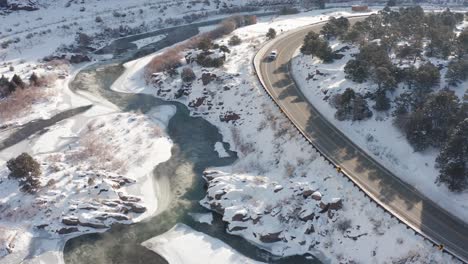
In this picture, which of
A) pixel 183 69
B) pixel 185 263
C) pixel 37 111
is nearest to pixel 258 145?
pixel 185 263

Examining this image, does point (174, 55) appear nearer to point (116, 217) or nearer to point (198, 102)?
point (198, 102)

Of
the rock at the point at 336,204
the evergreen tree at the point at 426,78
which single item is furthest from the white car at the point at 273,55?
the rock at the point at 336,204

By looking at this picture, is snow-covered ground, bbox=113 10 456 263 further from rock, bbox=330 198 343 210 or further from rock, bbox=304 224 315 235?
rock, bbox=304 224 315 235

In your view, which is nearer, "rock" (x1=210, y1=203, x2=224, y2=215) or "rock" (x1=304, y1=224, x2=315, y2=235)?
"rock" (x1=304, y1=224, x2=315, y2=235)

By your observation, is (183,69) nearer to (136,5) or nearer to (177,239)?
(177,239)

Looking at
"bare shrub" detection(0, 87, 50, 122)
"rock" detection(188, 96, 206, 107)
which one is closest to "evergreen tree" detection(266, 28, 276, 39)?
"rock" detection(188, 96, 206, 107)

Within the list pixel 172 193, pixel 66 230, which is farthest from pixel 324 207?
pixel 66 230
